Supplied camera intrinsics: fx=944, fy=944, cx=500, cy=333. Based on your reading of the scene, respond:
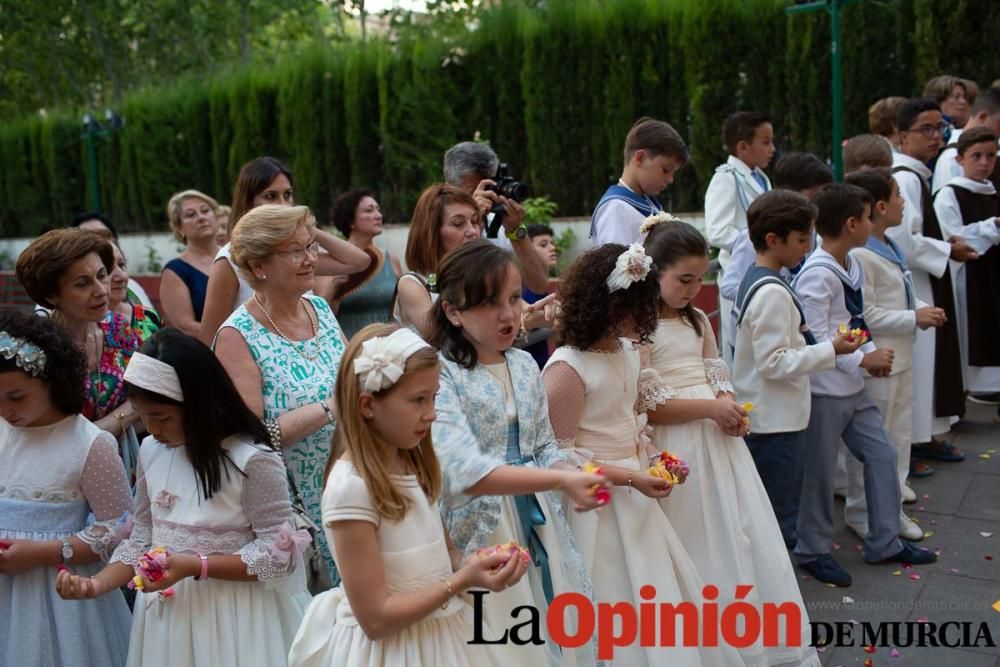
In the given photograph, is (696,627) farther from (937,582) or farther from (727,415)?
(937,582)

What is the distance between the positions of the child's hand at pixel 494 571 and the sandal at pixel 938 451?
460 centimetres

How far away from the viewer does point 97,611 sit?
10.2 feet

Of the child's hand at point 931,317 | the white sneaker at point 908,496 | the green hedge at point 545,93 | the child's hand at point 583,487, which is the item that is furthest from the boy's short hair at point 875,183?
the green hedge at point 545,93

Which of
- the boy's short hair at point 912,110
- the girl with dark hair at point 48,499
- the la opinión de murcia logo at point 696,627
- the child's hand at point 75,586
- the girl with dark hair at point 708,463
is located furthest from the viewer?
the boy's short hair at point 912,110

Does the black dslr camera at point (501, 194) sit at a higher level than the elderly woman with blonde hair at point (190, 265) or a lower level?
higher

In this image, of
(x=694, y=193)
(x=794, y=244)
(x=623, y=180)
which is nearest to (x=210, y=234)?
(x=623, y=180)

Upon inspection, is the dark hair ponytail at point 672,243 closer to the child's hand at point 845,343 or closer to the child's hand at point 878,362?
the child's hand at point 845,343

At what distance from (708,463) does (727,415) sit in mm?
220

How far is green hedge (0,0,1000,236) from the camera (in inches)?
380

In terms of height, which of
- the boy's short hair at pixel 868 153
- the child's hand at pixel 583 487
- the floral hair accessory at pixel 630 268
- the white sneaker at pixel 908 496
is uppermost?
the boy's short hair at pixel 868 153

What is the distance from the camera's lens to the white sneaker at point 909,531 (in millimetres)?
4828

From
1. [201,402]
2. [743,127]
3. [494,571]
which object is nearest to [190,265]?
[201,402]

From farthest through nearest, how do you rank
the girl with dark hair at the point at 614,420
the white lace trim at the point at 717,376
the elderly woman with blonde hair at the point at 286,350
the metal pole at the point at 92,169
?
1. the metal pole at the point at 92,169
2. the white lace trim at the point at 717,376
3. the girl with dark hair at the point at 614,420
4. the elderly woman with blonde hair at the point at 286,350

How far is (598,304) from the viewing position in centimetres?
338
